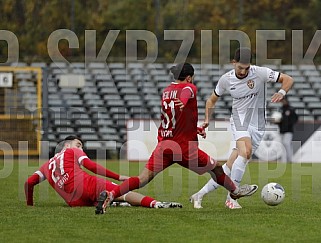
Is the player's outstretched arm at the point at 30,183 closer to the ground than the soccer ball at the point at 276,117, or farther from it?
closer to the ground

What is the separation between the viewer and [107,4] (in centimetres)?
3503

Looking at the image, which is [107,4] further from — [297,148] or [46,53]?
[297,148]

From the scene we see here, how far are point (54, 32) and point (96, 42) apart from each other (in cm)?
245

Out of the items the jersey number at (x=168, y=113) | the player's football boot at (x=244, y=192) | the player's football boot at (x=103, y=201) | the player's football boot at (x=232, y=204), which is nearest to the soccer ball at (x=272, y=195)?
the player's football boot at (x=244, y=192)

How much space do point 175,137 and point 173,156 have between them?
234 mm

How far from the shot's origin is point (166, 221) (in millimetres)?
10453

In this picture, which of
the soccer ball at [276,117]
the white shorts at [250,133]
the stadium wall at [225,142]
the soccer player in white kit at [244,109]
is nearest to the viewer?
the soccer player in white kit at [244,109]

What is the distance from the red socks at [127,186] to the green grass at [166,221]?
0.28 metres

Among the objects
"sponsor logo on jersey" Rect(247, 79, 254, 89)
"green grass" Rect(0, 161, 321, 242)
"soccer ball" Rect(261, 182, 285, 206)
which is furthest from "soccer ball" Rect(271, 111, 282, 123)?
"soccer ball" Rect(261, 182, 285, 206)

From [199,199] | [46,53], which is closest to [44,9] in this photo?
[46,53]

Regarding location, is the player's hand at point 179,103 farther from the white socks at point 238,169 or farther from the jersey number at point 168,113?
the white socks at point 238,169

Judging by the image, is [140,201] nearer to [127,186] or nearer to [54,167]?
[127,186]

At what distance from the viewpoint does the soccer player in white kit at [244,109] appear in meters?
12.2

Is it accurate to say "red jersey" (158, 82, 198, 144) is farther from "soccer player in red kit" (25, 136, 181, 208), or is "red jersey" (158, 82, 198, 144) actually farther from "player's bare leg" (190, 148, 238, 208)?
"player's bare leg" (190, 148, 238, 208)
